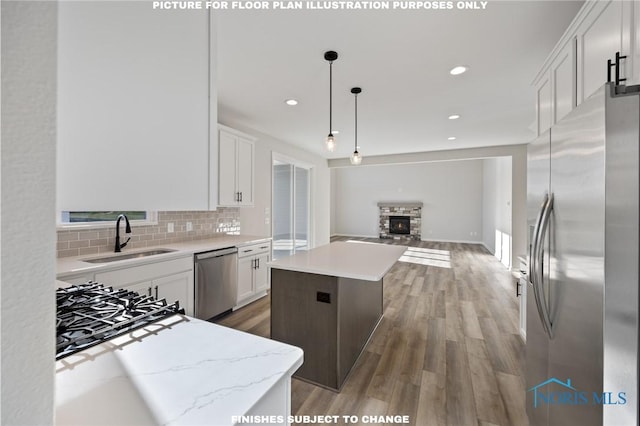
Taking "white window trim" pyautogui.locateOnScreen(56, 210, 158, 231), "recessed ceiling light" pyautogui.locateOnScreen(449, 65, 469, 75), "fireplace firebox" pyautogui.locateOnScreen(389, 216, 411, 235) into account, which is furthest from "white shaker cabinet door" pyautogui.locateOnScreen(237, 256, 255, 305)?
"fireplace firebox" pyautogui.locateOnScreen(389, 216, 411, 235)

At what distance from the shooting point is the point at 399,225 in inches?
404

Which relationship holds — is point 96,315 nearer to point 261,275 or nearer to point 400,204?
point 261,275

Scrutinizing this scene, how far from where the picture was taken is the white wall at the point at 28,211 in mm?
306

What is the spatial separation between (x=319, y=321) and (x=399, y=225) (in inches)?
347

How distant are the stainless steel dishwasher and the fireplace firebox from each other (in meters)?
8.07

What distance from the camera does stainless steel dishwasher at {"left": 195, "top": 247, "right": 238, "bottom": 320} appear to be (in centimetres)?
273

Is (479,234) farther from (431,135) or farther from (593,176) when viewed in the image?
(593,176)

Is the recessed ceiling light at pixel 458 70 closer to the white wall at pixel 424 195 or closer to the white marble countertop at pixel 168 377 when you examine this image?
the white marble countertop at pixel 168 377

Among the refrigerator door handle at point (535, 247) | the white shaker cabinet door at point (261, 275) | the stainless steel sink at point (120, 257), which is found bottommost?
the white shaker cabinet door at point (261, 275)

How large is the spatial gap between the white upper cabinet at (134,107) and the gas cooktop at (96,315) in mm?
474

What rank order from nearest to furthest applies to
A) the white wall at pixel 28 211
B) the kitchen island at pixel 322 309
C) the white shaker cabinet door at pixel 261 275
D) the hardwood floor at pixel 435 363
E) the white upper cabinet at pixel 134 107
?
the white wall at pixel 28 211, the white upper cabinet at pixel 134 107, the hardwood floor at pixel 435 363, the kitchen island at pixel 322 309, the white shaker cabinet door at pixel 261 275

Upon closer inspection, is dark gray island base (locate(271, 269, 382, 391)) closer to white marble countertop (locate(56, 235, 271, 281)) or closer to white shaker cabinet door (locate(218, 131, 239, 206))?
white marble countertop (locate(56, 235, 271, 281))

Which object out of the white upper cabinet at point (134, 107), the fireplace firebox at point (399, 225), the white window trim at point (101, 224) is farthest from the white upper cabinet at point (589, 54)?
the fireplace firebox at point (399, 225)

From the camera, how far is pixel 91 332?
32.2 inches
